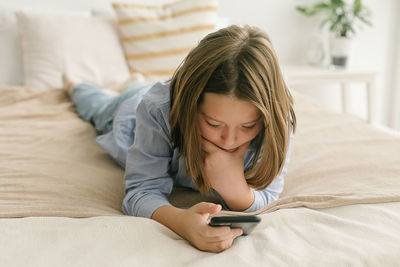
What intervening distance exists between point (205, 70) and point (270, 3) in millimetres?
2139

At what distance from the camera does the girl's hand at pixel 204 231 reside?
2.30 ft

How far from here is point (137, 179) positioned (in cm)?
91

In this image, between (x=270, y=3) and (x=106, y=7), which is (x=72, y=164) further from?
(x=270, y=3)

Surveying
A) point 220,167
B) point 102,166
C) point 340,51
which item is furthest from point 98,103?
point 340,51

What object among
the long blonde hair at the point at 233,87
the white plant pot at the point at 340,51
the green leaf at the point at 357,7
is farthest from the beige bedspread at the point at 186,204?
the green leaf at the point at 357,7

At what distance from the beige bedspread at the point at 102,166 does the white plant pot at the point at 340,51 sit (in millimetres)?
1103

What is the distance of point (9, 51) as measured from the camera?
2.06 m

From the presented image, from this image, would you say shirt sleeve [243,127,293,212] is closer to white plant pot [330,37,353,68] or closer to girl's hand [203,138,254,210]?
girl's hand [203,138,254,210]

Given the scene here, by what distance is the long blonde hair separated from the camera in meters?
0.76

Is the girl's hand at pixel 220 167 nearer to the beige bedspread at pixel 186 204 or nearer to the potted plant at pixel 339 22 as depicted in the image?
the beige bedspread at pixel 186 204

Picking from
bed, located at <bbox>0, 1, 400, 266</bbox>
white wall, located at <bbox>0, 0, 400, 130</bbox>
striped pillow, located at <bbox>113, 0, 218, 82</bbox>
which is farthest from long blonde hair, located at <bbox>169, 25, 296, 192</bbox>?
white wall, located at <bbox>0, 0, 400, 130</bbox>

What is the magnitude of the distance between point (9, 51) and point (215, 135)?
1634mm

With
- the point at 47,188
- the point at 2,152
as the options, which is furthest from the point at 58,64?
the point at 47,188

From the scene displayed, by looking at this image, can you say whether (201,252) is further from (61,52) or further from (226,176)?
(61,52)
